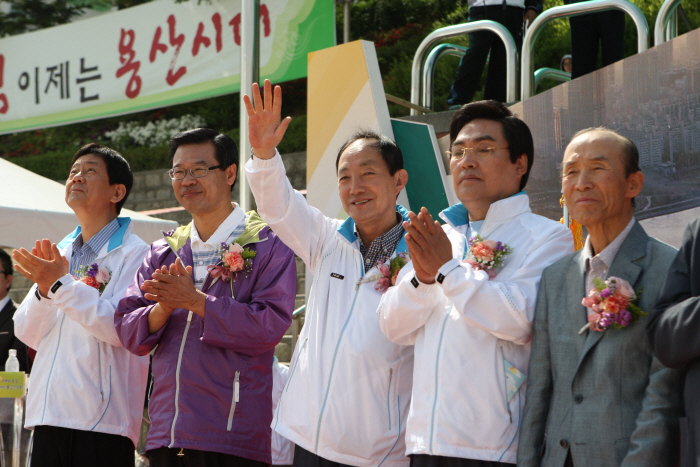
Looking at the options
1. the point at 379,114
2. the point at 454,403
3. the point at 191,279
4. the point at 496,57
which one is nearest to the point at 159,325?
the point at 191,279

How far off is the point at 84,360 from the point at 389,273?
159cm

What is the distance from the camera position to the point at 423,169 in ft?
15.0

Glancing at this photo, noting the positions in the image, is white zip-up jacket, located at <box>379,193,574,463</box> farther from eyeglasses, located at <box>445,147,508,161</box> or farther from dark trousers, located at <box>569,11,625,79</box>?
dark trousers, located at <box>569,11,625,79</box>

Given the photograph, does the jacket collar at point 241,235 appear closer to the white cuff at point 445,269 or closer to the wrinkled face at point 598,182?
the white cuff at point 445,269

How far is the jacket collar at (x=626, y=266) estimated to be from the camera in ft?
8.00

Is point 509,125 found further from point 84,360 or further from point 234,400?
point 84,360

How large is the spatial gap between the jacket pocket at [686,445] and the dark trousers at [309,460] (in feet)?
4.04

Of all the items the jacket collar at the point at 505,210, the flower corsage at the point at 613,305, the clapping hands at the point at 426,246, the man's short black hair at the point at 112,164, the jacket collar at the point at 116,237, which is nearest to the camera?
the flower corsage at the point at 613,305

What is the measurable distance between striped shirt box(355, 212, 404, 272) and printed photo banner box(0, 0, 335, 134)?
5219mm

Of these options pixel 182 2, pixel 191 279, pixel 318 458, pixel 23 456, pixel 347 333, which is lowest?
pixel 23 456

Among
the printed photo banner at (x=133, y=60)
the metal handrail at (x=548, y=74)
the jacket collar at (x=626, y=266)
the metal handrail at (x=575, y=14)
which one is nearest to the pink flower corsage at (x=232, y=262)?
the jacket collar at (x=626, y=266)

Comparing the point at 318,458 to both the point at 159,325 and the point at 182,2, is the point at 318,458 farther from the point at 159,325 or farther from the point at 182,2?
the point at 182,2

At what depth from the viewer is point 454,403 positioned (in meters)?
2.54

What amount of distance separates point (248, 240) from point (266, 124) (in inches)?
23.9
